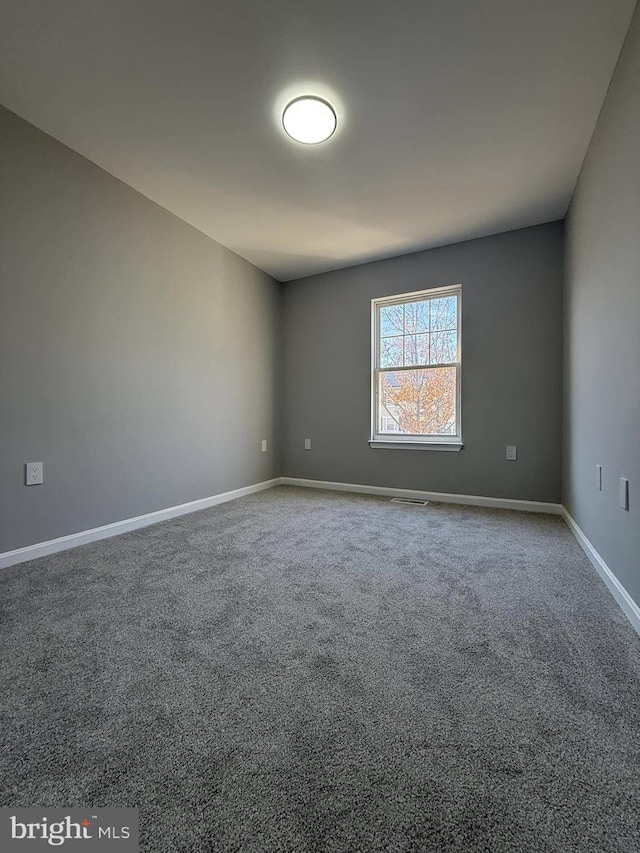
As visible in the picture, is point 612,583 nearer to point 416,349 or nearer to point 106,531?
point 416,349

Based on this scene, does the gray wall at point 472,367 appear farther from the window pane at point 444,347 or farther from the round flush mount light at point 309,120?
the round flush mount light at point 309,120

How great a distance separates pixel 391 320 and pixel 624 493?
268cm

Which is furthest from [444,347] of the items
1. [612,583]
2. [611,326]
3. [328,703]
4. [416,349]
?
[328,703]

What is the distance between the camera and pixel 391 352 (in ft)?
12.4

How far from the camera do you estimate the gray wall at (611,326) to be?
4.83 feet

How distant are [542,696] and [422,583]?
74cm

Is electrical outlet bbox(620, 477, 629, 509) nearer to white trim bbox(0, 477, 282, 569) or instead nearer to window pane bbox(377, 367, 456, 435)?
window pane bbox(377, 367, 456, 435)

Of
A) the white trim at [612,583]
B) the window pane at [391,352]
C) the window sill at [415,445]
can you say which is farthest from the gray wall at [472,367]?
the white trim at [612,583]

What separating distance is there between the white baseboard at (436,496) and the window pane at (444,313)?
1604 millimetres

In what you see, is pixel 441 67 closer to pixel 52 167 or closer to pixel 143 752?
pixel 52 167

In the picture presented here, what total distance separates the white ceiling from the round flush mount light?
0.05 m

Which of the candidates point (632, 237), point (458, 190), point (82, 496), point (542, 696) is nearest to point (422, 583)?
point (542, 696)

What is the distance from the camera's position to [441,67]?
171cm
